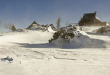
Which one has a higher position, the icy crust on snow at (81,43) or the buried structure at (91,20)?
the buried structure at (91,20)

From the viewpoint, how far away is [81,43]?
7.74 metres

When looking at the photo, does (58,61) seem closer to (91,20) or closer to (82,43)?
(82,43)

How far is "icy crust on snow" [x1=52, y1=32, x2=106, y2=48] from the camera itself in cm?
718

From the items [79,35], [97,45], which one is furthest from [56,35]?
[97,45]

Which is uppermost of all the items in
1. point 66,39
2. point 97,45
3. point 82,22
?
point 82,22

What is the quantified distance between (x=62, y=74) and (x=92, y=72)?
0.94m

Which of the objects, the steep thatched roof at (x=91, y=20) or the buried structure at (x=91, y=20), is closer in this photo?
the buried structure at (x=91, y=20)

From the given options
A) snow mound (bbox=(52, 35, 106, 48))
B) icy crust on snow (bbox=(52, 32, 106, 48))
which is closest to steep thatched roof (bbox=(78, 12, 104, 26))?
icy crust on snow (bbox=(52, 32, 106, 48))

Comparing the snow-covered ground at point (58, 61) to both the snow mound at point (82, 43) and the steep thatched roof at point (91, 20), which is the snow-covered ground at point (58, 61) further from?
the steep thatched roof at point (91, 20)

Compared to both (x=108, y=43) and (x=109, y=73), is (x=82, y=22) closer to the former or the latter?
(x=108, y=43)

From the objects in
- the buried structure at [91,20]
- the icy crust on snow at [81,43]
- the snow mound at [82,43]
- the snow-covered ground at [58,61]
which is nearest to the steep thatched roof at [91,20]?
the buried structure at [91,20]

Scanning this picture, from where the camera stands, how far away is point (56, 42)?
8797 mm

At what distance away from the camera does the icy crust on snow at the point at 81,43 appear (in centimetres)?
718

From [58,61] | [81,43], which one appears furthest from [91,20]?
[58,61]
